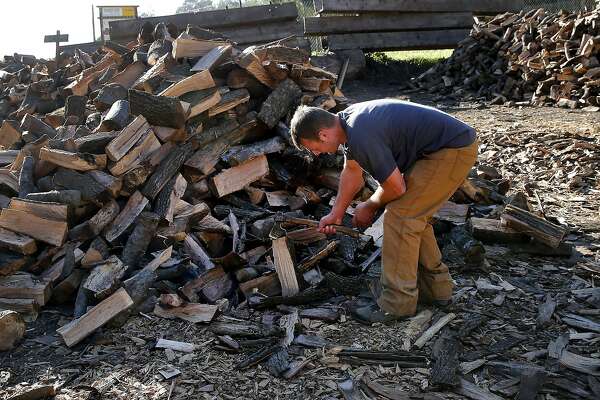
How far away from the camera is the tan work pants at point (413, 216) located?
378 centimetres

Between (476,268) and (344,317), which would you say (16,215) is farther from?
(476,268)

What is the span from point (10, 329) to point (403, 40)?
13.5 metres

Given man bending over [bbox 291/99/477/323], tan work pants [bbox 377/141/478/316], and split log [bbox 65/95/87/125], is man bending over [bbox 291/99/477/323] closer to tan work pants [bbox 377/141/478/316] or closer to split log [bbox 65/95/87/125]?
tan work pants [bbox 377/141/478/316]

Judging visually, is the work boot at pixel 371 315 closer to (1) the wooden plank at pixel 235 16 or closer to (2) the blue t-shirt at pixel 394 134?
(2) the blue t-shirt at pixel 394 134

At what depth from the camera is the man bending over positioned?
11.7 feet

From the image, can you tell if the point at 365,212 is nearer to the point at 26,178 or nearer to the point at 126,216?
the point at 126,216

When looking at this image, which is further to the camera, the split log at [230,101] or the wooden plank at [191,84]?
the split log at [230,101]

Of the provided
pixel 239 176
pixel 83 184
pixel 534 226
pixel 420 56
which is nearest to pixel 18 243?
pixel 83 184

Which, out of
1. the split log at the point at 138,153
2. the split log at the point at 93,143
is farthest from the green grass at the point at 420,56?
Result: the split log at the point at 93,143

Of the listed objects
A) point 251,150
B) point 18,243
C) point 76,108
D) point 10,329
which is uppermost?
point 76,108

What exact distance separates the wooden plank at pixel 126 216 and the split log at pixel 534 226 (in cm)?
310

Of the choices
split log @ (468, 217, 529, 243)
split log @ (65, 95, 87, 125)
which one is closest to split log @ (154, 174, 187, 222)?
split log @ (65, 95, 87, 125)

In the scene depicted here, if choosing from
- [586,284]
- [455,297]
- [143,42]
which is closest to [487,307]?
[455,297]

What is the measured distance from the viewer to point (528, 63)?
1195cm
